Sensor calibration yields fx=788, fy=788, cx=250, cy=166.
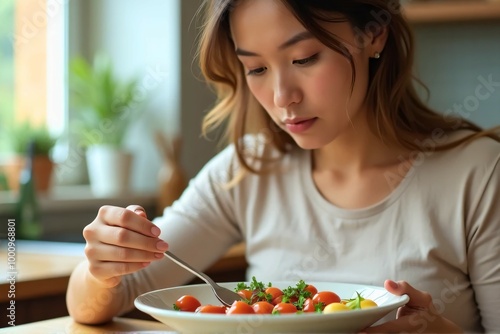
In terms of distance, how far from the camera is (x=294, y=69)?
141 cm

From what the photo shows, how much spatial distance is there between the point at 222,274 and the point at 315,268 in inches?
28.4

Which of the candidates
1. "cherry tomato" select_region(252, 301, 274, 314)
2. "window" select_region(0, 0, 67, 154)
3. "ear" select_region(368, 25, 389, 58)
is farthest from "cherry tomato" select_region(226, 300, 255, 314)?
"window" select_region(0, 0, 67, 154)

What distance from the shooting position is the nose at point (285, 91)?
1391 mm

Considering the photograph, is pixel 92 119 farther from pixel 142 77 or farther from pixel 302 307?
pixel 302 307

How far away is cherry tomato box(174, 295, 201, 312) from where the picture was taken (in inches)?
46.6

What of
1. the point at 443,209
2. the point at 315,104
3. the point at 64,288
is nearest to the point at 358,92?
the point at 315,104

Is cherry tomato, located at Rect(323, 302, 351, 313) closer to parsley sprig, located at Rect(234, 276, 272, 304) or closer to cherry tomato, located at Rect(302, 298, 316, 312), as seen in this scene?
cherry tomato, located at Rect(302, 298, 316, 312)

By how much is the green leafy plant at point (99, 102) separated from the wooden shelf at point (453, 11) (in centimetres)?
112

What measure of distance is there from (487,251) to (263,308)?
0.57 m

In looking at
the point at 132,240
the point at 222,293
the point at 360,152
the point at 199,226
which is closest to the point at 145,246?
the point at 132,240

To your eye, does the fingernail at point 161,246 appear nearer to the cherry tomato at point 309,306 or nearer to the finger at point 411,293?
the cherry tomato at point 309,306

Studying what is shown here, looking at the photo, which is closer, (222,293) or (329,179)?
(222,293)

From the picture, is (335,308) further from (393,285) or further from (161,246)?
(161,246)

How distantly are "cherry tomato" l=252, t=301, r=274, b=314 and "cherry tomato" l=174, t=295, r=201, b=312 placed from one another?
0.12 m
